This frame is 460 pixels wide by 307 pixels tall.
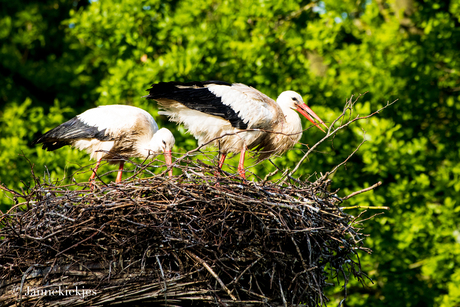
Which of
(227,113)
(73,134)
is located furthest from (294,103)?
(73,134)

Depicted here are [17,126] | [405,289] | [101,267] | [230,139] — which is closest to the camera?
[101,267]

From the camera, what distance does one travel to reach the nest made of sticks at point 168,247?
322cm

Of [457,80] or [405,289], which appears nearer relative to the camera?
[405,289]

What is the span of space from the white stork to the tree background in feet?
4.88

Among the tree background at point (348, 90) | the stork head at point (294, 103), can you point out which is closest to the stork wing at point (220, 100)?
the stork head at point (294, 103)

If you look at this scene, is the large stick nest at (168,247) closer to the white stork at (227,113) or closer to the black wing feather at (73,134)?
the white stork at (227,113)

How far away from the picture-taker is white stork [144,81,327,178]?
197 inches

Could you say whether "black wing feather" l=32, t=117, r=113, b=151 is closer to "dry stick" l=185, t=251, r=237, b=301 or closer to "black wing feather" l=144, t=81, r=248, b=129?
"black wing feather" l=144, t=81, r=248, b=129

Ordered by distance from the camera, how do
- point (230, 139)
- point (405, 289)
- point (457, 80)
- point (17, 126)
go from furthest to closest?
point (457, 80) → point (17, 126) → point (405, 289) → point (230, 139)

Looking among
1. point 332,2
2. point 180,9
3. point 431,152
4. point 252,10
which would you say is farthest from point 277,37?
point 431,152

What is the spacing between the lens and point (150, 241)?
329 centimetres

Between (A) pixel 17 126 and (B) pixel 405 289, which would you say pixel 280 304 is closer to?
(B) pixel 405 289

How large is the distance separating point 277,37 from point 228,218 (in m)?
5.21

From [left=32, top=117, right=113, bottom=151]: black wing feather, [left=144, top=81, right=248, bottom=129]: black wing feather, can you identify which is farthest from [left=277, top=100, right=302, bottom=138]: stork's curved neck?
[left=32, top=117, right=113, bottom=151]: black wing feather
